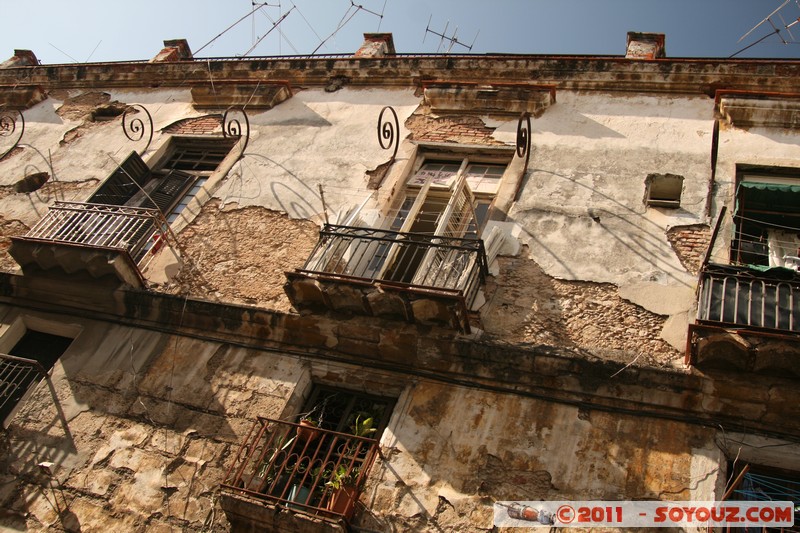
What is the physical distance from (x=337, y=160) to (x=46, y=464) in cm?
511

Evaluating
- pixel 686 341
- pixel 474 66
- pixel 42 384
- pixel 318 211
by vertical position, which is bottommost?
pixel 42 384

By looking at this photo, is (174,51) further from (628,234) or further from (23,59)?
(628,234)

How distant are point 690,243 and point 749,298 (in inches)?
61.9

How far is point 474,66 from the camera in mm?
10961

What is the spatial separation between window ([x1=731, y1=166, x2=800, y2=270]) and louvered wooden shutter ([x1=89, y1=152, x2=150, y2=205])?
7483 millimetres

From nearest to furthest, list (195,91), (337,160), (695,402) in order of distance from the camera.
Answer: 1. (695,402)
2. (337,160)
3. (195,91)

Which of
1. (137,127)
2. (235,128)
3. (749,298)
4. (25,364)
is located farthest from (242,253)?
(749,298)

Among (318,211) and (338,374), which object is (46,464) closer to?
(338,374)

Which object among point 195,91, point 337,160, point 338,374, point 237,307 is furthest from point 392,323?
point 195,91

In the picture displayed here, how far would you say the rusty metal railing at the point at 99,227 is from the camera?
8664 mm

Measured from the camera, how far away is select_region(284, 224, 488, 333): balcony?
686 cm

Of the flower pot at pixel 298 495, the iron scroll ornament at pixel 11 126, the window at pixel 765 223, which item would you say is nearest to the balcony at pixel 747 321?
the window at pixel 765 223

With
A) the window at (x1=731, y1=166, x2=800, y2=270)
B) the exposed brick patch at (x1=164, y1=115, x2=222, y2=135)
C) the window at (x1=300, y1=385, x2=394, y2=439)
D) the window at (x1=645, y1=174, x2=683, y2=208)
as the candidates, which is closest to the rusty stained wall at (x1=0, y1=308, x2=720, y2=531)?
the window at (x1=300, y1=385, x2=394, y2=439)

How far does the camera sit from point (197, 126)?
11438mm
